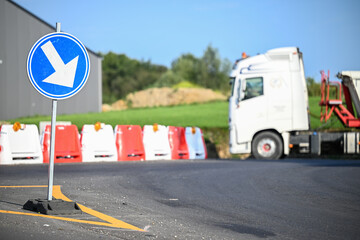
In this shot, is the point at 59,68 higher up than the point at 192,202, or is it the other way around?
the point at 59,68

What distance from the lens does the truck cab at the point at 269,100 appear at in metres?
22.2

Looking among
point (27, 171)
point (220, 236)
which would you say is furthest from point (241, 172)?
point (220, 236)

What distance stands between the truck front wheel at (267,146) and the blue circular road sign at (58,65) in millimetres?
15174

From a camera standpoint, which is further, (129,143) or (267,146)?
(267,146)

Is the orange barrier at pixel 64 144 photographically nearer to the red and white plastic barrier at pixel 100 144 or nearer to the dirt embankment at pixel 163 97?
the red and white plastic barrier at pixel 100 144

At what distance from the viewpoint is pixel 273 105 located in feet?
73.1

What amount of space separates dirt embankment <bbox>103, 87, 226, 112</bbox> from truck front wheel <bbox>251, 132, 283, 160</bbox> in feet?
214

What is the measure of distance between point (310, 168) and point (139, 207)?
940 cm

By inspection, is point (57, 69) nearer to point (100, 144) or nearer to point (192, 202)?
point (192, 202)

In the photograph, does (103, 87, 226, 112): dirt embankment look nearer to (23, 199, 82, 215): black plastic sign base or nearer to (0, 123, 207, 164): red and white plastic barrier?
(0, 123, 207, 164): red and white plastic barrier

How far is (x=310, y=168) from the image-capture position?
675 inches

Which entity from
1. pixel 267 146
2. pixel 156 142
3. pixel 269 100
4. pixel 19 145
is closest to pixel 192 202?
pixel 19 145

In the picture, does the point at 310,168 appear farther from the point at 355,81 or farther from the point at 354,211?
the point at 354,211

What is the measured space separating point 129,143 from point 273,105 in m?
5.40
